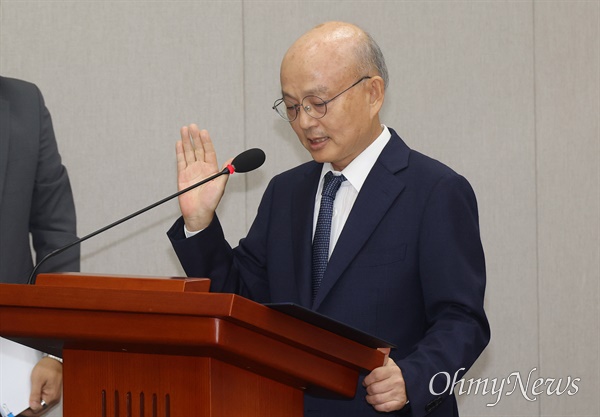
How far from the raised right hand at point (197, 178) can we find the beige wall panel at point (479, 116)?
1.60m

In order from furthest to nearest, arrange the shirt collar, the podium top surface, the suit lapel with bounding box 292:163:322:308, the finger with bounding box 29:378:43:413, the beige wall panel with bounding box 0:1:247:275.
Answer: the beige wall panel with bounding box 0:1:247:275, the finger with bounding box 29:378:43:413, the shirt collar, the suit lapel with bounding box 292:163:322:308, the podium top surface

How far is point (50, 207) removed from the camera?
2.74 metres

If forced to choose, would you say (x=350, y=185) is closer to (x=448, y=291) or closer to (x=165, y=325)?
(x=448, y=291)

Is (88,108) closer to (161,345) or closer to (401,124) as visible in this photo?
(401,124)

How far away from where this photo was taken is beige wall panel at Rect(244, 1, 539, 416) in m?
3.84

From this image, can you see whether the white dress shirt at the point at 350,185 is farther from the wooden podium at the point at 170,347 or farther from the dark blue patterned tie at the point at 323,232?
the wooden podium at the point at 170,347

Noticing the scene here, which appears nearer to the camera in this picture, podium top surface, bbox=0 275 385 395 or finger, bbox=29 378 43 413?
podium top surface, bbox=0 275 385 395

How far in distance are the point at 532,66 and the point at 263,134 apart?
3.85ft

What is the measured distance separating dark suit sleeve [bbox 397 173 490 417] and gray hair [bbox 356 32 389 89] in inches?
13.6

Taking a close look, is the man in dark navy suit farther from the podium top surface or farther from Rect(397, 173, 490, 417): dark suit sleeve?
the podium top surface

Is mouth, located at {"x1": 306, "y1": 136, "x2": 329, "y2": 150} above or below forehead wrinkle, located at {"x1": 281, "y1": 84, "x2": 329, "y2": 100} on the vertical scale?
below

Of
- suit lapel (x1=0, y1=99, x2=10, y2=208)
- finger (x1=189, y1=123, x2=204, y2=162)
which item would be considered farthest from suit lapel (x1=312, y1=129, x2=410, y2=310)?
suit lapel (x1=0, y1=99, x2=10, y2=208)

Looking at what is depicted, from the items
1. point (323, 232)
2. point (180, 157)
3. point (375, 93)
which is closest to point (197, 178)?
point (180, 157)

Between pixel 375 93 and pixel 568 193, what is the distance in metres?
1.92
